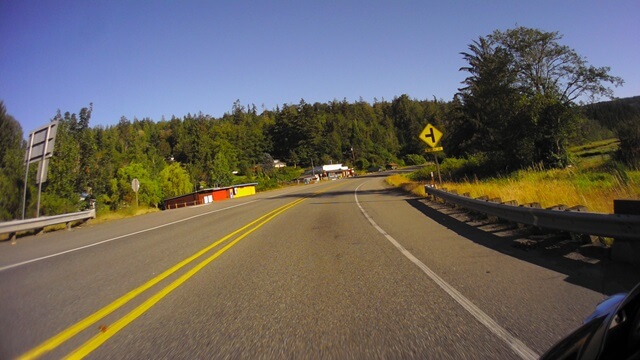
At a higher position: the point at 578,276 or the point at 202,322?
the point at 578,276

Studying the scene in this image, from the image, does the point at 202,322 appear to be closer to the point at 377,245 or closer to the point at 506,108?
the point at 377,245

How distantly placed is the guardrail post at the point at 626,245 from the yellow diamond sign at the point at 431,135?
49.6 ft

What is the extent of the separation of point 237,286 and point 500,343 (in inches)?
151

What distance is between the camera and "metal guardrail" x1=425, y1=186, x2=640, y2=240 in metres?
5.56

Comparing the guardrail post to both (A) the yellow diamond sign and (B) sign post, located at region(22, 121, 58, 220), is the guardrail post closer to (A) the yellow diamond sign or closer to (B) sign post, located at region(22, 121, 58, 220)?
(A) the yellow diamond sign

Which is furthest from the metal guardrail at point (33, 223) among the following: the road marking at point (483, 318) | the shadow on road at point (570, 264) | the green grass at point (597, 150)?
the green grass at point (597, 150)

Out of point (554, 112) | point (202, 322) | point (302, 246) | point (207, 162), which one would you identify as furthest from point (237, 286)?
point (207, 162)

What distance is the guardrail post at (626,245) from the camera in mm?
5621

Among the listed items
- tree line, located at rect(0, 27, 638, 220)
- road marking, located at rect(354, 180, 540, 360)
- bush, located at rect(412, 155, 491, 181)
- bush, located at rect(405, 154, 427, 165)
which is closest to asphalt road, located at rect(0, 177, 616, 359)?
road marking, located at rect(354, 180, 540, 360)

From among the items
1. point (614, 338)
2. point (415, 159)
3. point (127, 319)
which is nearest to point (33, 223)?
point (127, 319)

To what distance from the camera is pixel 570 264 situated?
20.4 ft

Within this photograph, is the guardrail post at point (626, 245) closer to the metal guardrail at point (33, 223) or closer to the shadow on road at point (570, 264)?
the shadow on road at point (570, 264)

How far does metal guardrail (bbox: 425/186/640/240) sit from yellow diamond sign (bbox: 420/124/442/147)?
1090cm

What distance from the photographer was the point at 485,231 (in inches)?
394
